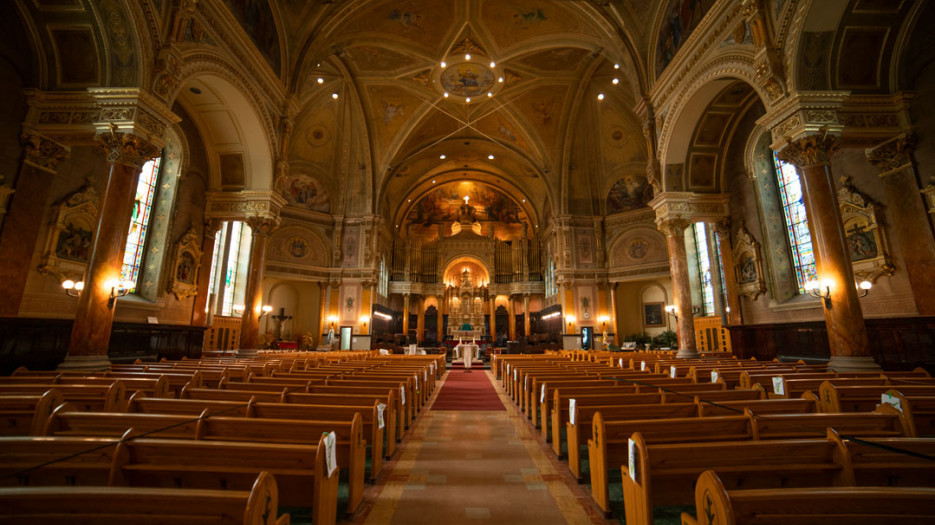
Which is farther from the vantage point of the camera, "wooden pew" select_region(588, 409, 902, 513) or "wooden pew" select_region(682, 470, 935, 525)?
"wooden pew" select_region(588, 409, 902, 513)

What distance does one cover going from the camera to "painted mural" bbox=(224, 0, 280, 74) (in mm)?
10585

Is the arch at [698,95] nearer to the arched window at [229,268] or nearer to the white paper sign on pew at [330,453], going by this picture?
the white paper sign on pew at [330,453]

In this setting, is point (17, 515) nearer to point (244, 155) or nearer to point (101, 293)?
point (101, 293)

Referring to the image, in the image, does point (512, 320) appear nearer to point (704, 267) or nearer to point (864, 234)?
point (704, 267)

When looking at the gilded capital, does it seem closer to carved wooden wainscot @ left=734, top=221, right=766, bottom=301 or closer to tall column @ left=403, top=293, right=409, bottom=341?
carved wooden wainscot @ left=734, top=221, right=766, bottom=301

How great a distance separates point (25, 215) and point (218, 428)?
9590mm

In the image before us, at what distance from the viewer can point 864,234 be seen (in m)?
9.45

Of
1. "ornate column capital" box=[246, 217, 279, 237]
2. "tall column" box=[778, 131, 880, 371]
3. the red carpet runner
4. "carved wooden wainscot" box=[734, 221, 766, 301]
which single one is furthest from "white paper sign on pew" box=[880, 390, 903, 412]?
"ornate column capital" box=[246, 217, 279, 237]

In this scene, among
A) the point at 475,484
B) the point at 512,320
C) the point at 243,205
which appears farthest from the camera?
the point at 512,320

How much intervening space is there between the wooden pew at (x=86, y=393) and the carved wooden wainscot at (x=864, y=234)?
13.1 metres

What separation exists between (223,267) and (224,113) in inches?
278

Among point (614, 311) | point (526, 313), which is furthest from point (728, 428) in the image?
point (526, 313)

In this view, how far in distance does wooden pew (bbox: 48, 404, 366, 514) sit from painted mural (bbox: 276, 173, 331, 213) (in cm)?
1982

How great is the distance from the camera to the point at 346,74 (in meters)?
19.5
